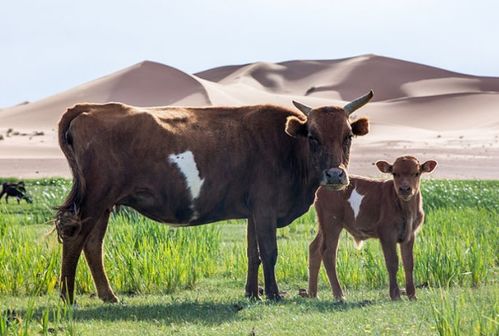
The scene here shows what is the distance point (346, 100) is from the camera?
5064 inches

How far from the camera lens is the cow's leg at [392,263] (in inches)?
404

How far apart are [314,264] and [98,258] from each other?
2.51m

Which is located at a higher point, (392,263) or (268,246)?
(268,246)

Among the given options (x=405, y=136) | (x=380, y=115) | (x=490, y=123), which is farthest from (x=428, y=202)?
(x=380, y=115)

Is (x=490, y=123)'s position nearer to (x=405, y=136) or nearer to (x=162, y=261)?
(x=405, y=136)

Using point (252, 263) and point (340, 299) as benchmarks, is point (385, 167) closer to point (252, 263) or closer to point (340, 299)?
point (340, 299)

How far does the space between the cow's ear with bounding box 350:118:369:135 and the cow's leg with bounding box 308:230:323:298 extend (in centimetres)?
142

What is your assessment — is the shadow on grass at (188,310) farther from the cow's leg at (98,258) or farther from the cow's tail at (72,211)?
the cow's tail at (72,211)

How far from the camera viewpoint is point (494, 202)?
20.4m

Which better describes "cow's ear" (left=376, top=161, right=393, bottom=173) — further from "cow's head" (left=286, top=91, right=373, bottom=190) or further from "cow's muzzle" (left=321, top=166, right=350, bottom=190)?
"cow's muzzle" (left=321, top=166, right=350, bottom=190)

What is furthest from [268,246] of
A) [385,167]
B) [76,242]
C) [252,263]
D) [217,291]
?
[76,242]

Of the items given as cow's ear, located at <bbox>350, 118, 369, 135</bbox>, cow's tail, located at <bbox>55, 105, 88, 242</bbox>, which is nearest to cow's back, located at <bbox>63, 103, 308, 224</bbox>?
cow's tail, located at <bbox>55, 105, 88, 242</bbox>

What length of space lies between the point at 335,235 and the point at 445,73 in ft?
478

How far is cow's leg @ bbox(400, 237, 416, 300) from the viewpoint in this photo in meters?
10.3
